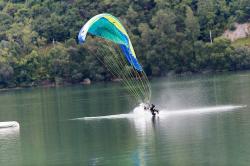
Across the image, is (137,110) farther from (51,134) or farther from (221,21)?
(221,21)

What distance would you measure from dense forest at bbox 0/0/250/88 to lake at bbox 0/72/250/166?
140 feet

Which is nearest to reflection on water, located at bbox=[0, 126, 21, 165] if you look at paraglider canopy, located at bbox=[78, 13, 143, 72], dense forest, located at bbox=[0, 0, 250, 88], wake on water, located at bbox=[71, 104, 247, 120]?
wake on water, located at bbox=[71, 104, 247, 120]

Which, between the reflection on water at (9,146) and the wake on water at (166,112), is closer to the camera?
the reflection on water at (9,146)

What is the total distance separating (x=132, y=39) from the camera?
120 m

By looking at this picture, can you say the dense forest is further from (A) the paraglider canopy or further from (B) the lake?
(A) the paraglider canopy

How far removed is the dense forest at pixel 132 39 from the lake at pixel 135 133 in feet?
140

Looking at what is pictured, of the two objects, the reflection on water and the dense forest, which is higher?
the dense forest

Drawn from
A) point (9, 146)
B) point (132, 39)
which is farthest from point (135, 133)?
point (132, 39)

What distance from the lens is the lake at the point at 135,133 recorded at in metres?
39.9

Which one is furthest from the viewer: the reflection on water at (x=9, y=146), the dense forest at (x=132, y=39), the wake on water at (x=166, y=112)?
the dense forest at (x=132, y=39)

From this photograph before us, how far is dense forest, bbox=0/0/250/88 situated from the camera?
119 metres

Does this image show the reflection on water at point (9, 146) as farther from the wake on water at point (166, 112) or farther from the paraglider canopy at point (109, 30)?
the paraglider canopy at point (109, 30)

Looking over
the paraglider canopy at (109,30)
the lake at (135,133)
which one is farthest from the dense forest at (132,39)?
the paraglider canopy at (109,30)

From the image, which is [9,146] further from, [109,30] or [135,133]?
[109,30]
